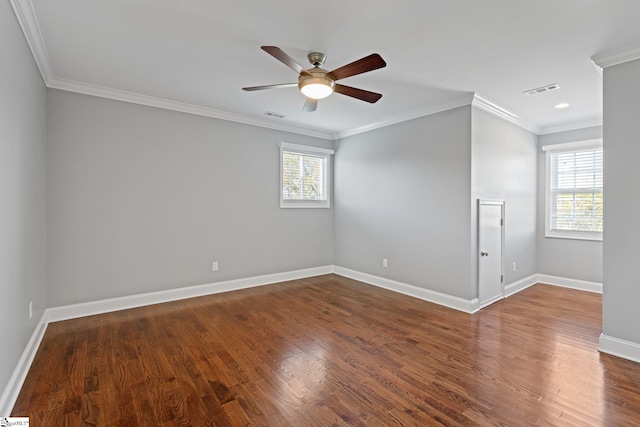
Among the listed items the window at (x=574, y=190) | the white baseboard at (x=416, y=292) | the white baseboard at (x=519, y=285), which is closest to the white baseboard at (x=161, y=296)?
the white baseboard at (x=416, y=292)

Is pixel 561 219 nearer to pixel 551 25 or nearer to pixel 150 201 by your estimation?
pixel 551 25

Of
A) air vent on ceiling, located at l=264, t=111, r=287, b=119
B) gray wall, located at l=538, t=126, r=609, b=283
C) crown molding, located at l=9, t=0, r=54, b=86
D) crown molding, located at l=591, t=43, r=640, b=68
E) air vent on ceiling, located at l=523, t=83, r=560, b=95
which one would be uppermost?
air vent on ceiling, located at l=264, t=111, r=287, b=119

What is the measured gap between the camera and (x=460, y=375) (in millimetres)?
2395

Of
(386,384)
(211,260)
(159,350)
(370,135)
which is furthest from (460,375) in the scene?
(370,135)

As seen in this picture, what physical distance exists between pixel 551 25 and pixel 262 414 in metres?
3.47

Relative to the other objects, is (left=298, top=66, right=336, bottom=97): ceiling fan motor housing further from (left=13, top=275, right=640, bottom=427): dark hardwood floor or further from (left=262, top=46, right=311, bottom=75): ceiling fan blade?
(left=13, top=275, right=640, bottom=427): dark hardwood floor

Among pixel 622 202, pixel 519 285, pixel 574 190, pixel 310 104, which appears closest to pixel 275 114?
pixel 310 104

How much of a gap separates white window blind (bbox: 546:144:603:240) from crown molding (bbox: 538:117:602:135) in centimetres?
30

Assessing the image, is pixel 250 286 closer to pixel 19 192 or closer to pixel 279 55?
pixel 19 192

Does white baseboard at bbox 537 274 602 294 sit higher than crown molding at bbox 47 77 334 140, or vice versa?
crown molding at bbox 47 77 334 140

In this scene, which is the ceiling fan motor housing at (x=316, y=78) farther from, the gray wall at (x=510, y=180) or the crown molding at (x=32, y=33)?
the gray wall at (x=510, y=180)

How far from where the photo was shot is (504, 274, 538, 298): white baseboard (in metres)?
4.61

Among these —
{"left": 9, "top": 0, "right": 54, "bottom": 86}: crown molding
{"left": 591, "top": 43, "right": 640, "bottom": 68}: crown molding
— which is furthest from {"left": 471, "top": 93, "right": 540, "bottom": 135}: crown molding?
{"left": 9, "top": 0, "right": 54, "bottom": 86}: crown molding

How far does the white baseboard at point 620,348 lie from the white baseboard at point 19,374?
4617 mm
